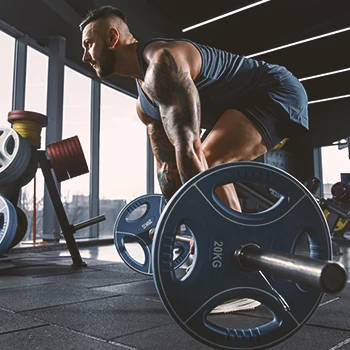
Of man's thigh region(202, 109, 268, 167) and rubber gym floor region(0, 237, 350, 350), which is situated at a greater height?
man's thigh region(202, 109, 268, 167)

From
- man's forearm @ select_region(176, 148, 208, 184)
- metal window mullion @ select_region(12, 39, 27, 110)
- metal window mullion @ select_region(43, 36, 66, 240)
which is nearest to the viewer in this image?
man's forearm @ select_region(176, 148, 208, 184)

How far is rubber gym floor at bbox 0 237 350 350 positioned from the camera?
79cm

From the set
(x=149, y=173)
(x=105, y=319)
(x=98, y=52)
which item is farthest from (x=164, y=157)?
(x=149, y=173)

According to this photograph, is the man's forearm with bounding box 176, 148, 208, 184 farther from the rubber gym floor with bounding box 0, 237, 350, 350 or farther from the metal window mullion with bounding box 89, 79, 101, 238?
the metal window mullion with bounding box 89, 79, 101, 238

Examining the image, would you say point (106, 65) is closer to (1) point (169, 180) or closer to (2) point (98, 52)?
(2) point (98, 52)

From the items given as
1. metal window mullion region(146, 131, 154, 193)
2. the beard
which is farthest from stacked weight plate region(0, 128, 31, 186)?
metal window mullion region(146, 131, 154, 193)

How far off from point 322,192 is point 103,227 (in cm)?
426

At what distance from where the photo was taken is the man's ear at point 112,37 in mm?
1243

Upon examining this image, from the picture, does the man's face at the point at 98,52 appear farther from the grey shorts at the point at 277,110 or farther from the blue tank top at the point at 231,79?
the grey shorts at the point at 277,110

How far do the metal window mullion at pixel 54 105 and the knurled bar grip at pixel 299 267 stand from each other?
3590 mm

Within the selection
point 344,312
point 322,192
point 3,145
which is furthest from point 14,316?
point 322,192

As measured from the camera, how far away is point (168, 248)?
0.62 m

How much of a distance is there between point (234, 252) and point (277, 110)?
74 centimetres

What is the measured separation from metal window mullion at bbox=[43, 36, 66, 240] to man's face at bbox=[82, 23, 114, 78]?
2.80 metres
